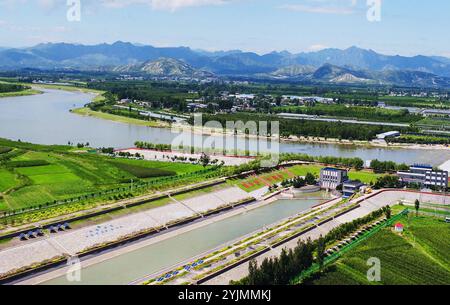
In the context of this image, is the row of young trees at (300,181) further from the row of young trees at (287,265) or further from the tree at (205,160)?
the row of young trees at (287,265)

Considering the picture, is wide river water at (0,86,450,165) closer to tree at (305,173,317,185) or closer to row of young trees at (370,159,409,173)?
row of young trees at (370,159,409,173)

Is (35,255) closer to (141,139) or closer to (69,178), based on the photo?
(69,178)

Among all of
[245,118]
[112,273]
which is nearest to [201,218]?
[112,273]

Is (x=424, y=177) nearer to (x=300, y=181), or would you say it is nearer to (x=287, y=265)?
(x=300, y=181)

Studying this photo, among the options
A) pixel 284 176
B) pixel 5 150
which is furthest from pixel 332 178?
pixel 5 150

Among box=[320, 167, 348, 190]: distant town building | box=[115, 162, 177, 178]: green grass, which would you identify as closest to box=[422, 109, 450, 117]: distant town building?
box=[320, 167, 348, 190]: distant town building

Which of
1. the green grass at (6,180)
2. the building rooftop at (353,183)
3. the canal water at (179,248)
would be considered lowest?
the canal water at (179,248)

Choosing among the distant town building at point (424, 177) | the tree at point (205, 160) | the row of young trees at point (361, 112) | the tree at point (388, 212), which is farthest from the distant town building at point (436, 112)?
the tree at point (388, 212)
